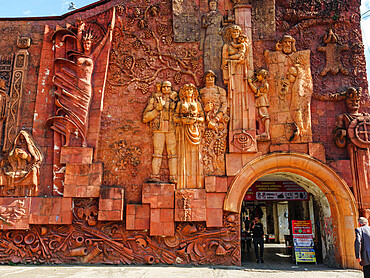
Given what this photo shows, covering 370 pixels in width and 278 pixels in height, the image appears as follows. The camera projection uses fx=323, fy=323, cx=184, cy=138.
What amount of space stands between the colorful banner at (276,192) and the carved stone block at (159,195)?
420 centimetres

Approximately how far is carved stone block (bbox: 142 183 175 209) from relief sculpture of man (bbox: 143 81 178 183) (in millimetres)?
201

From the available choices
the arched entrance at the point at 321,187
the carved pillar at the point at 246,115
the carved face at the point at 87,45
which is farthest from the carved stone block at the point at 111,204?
→ the carved face at the point at 87,45

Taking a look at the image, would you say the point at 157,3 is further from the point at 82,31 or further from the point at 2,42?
the point at 2,42

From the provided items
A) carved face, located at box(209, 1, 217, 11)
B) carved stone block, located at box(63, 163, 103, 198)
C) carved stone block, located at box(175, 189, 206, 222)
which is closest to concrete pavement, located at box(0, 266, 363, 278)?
carved stone block, located at box(175, 189, 206, 222)

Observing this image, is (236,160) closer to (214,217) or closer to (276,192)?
(214,217)

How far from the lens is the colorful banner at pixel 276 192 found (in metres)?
12.6

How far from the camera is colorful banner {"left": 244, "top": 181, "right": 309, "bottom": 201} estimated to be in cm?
1264

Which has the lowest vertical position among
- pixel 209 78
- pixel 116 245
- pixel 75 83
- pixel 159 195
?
pixel 116 245

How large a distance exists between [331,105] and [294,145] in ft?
6.01

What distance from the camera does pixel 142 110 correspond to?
34.1 feet

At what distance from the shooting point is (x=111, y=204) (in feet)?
31.2

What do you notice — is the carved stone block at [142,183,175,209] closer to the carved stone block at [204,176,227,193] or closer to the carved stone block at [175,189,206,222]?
the carved stone block at [175,189,206,222]

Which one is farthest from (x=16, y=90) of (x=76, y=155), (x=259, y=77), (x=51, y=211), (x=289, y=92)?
(x=289, y=92)

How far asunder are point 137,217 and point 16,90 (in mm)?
5757
